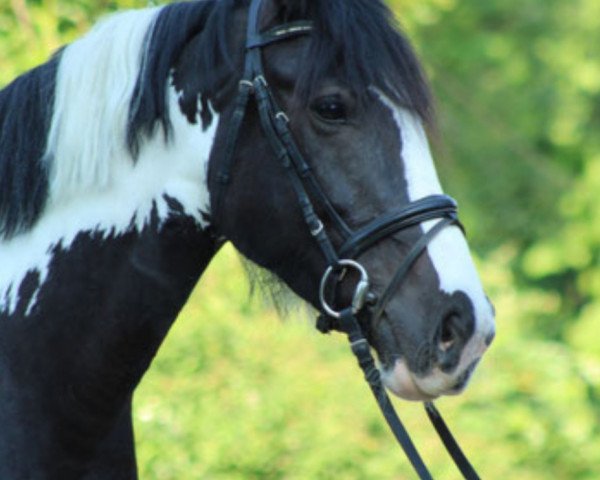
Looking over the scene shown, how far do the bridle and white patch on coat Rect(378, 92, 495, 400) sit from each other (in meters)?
0.03

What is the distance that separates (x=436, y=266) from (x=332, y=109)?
0.44 meters

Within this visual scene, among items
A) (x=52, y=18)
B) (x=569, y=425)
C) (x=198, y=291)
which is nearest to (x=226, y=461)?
(x=198, y=291)

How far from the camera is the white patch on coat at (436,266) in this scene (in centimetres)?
303

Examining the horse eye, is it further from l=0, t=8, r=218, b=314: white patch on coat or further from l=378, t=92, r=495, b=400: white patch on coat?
l=0, t=8, r=218, b=314: white patch on coat

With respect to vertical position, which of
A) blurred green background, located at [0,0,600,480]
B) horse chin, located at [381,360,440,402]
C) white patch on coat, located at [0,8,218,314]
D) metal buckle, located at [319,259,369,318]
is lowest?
blurred green background, located at [0,0,600,480]

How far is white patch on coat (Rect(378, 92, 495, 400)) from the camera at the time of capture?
303cm

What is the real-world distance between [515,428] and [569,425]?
1.43 feet

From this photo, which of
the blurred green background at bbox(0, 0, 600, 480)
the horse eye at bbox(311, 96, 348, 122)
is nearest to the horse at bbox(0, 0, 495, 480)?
the horse eye at bbox(311, 96, 348, 122)

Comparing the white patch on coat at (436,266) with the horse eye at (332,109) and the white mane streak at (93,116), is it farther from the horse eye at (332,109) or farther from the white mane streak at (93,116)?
the white mane streak at (93,116)

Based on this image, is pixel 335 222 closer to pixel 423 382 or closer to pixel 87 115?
pixel 423 382

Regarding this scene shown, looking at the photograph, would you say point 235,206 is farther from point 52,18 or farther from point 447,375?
point 52,18

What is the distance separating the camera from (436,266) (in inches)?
121

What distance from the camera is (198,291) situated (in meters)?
7.70

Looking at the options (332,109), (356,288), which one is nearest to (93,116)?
(332,109)
